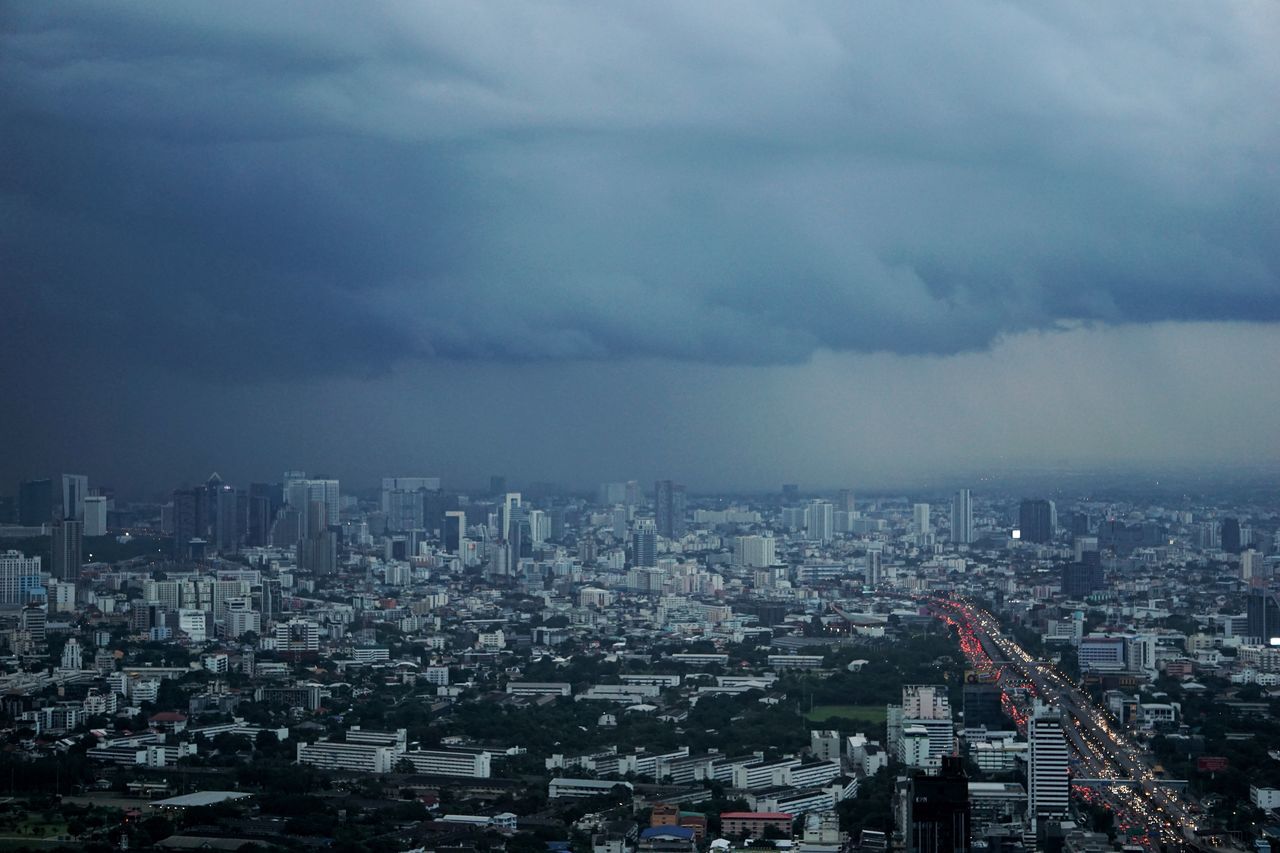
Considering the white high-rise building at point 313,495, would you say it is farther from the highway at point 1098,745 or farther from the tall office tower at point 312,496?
the highway at point 1098,745

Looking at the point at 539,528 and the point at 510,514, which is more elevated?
the point at 510,514

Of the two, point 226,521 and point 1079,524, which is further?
point 1079,524

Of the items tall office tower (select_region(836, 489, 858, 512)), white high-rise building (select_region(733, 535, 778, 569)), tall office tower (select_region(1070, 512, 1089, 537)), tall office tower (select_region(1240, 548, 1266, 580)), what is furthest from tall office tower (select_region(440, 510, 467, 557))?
tall office tower (select_region(1240, 548, 1266, 580))

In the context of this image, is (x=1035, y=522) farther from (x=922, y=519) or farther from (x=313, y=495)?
(x=313, y=495)

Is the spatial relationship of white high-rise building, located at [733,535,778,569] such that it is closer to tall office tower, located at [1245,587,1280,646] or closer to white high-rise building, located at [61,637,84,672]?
tall office tower, located at [1245,587,1280,646]

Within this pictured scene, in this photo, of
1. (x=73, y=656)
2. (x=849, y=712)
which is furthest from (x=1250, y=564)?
(x=73, y=656)

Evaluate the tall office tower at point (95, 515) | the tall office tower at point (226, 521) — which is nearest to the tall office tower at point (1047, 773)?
the tall office tower at point (95, 515)
